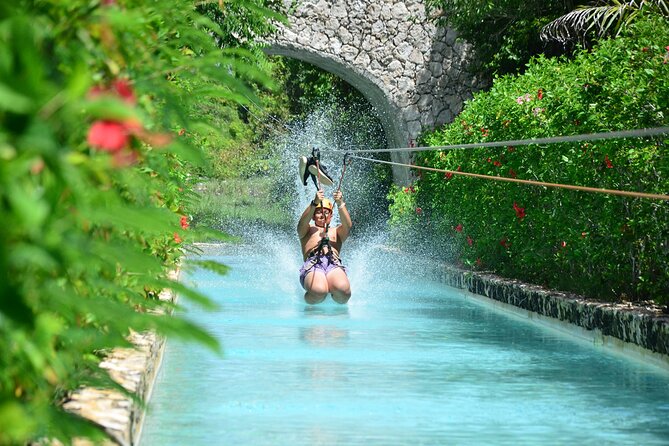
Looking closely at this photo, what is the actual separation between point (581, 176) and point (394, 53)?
993 cm

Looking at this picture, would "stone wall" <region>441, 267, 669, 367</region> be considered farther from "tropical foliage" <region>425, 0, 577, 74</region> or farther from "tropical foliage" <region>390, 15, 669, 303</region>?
"tropical foliage" <region>425, 0, 577, 74</region>

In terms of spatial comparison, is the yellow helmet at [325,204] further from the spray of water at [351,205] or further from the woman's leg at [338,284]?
the spray of water at [351,205]

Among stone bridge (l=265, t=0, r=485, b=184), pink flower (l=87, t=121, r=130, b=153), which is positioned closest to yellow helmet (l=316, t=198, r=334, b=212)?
stone bridge (l=265, t=0, r=485, b=184)

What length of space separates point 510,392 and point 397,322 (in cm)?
351

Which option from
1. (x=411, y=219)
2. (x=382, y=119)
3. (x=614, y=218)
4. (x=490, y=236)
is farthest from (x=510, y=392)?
(x=382, y=119)

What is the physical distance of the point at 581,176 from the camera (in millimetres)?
8836

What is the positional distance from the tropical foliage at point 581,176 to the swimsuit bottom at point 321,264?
5.42 ft

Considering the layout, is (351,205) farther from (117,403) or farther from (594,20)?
(117,403)

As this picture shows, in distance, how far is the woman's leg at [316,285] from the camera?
10688 mm

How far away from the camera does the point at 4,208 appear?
165 cm

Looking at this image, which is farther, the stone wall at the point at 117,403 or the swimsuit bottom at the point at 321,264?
the swimsuit bottom at the point at 321,264

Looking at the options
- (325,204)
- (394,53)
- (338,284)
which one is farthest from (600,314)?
(394,53)

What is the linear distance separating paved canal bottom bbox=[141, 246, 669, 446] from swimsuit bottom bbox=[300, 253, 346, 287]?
0.41m

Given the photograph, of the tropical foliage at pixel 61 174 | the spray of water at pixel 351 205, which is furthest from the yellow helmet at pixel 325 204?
the tropical foliage at pixel 61 174
